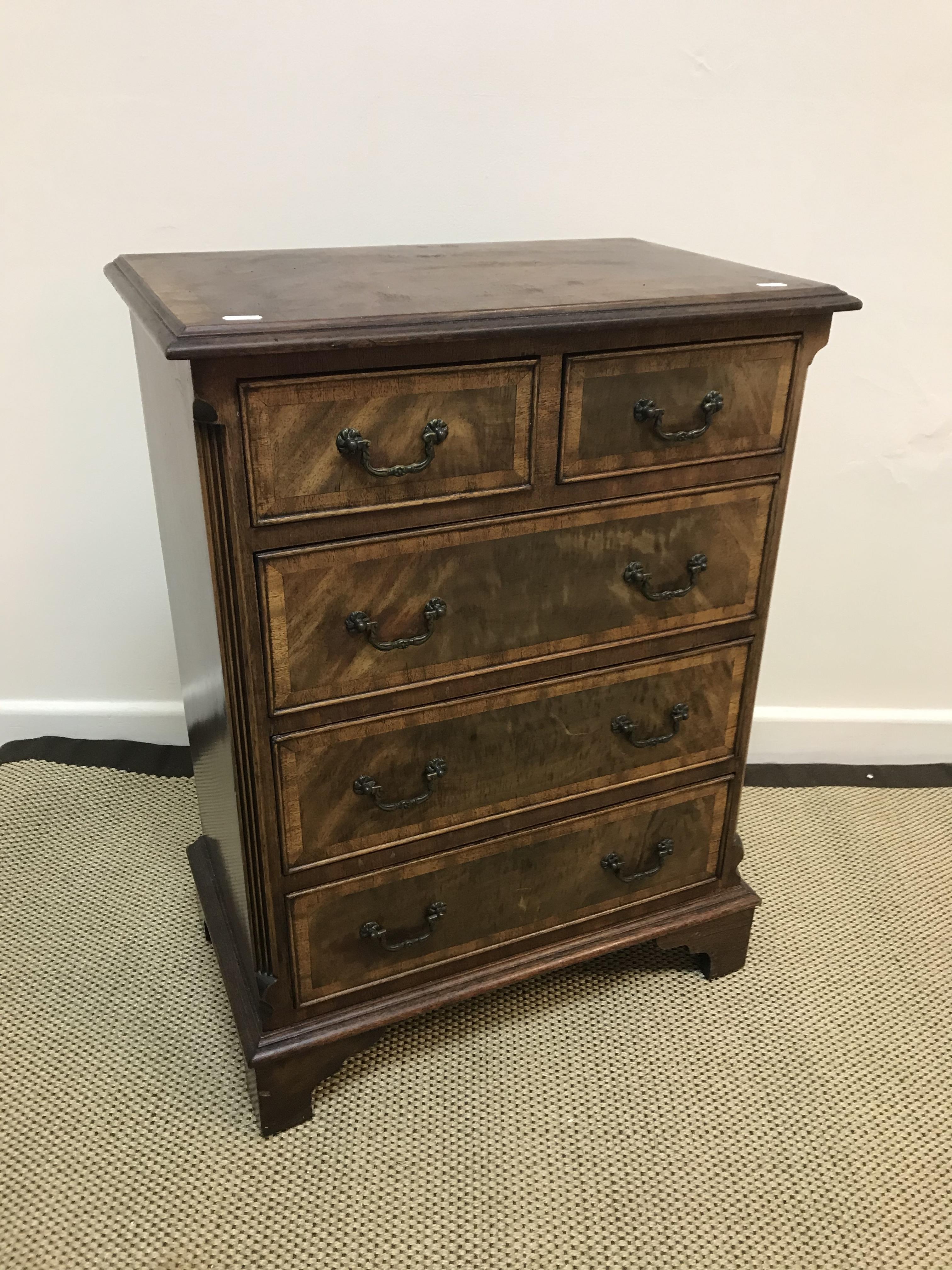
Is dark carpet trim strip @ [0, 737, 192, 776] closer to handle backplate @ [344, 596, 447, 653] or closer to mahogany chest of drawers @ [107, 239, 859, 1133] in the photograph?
mahogany chest of drawers @ [107, 239, 859, 1133]

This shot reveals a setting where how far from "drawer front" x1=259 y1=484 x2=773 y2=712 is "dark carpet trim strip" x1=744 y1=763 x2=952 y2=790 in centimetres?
82

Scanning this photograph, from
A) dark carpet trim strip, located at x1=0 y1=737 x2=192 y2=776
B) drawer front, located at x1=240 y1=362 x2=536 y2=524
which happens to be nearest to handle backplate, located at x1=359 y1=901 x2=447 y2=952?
drawer front, located at x1=240 y1=362 x2=536 y2=524

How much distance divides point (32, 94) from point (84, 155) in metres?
0.10

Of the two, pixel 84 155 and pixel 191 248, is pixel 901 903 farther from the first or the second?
pixel 84 155

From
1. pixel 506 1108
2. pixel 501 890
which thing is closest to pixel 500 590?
pixel 501 890

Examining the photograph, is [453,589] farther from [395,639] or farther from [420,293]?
[420,293]

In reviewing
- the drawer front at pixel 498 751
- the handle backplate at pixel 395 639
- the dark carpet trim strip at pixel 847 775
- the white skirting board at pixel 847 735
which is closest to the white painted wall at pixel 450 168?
the white skirting board at pixel 847 735

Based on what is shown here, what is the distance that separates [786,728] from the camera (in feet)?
6.60

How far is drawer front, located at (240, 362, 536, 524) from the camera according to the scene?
36.9 inches

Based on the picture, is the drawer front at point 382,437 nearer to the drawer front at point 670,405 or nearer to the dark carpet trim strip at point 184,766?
the drawer front at point 670,405

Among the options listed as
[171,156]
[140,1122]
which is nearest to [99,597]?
[171,156]

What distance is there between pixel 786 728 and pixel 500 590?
110 cm

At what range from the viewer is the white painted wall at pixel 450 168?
1448 millimetres

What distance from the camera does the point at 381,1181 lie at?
4.01 ft
